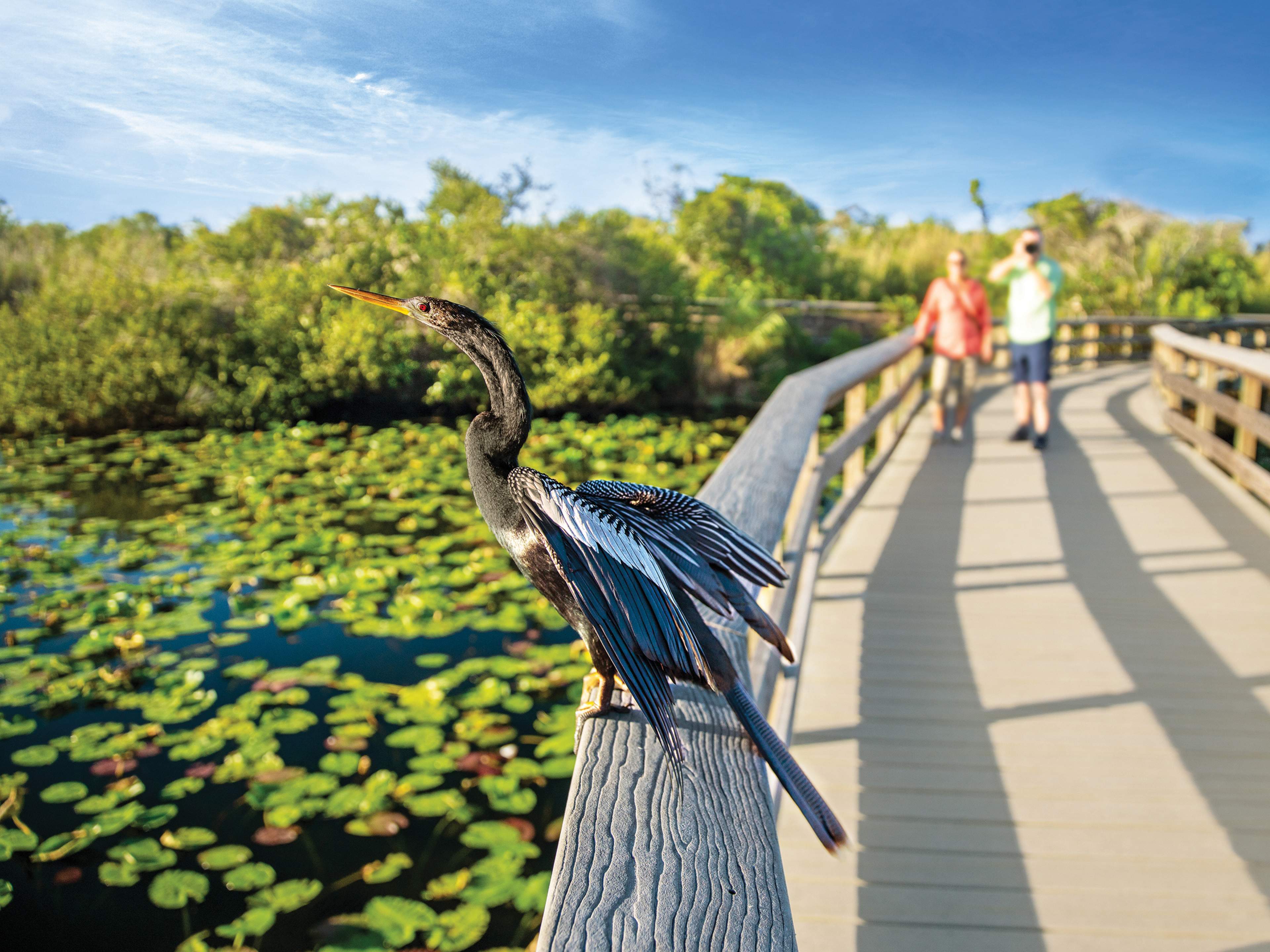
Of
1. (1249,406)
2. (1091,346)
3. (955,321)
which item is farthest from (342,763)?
(1091,346)

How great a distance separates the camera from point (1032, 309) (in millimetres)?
5359

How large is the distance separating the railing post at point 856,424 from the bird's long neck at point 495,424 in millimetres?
3583

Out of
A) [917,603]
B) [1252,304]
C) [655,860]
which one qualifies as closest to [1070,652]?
[917,603]

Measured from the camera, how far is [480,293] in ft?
34.3

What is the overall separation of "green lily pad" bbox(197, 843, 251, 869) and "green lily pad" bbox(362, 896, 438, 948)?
1.62ft

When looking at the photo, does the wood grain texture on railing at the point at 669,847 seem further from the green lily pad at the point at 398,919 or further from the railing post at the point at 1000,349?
the railing post at the point at 1000,349

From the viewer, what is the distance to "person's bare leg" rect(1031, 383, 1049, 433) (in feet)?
19.3

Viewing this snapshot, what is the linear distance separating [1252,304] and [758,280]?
11046 millimetres

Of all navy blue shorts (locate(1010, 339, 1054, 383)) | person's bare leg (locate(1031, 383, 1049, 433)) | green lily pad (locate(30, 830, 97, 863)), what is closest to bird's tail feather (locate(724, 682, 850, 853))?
green lily pad (locate(30, 830, 97, 863))

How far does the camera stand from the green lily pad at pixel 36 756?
117 inches

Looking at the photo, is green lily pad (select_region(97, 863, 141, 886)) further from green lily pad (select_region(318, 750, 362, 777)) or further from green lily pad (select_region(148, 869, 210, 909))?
green lily pad (select_region(318, 750, 362, 777))

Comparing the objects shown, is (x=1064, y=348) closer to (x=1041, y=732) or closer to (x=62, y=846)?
(x=1041, y=732)

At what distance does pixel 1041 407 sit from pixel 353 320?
702 cm

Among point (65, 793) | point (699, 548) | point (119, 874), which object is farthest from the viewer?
point (65, 793)
